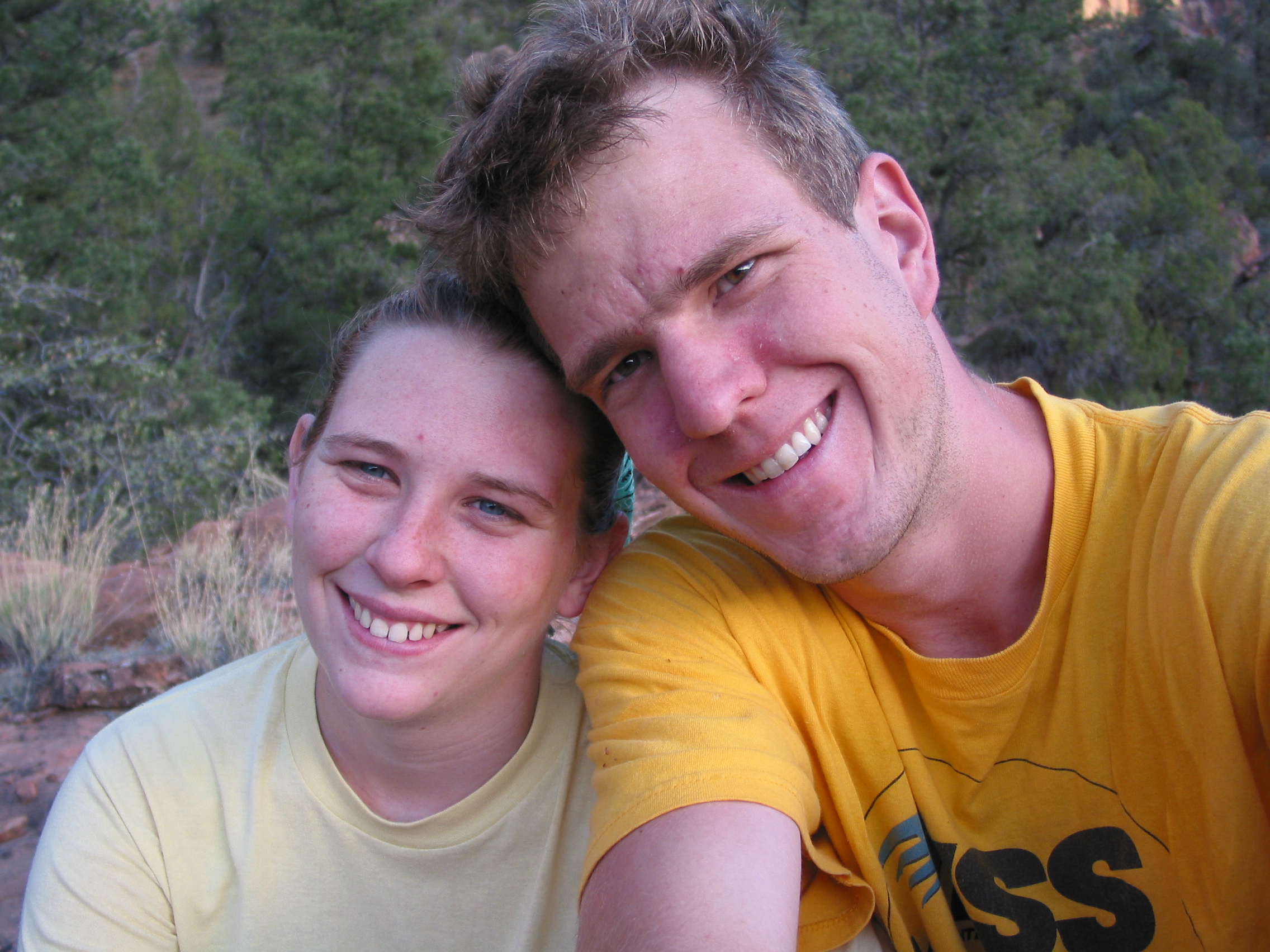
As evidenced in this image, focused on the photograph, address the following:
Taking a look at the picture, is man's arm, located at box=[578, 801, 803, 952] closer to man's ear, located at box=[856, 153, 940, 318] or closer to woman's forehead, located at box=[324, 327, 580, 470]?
woman's forehead, located at box=[324, 327, 580, 470]

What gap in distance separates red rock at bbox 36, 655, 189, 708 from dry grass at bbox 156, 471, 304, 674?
0.35 ft

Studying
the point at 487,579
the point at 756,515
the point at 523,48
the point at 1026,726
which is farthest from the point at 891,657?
the point at 523,48

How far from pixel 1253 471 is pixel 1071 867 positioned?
668mm

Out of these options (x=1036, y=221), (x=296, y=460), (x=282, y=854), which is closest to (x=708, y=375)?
(x=296, y=460)

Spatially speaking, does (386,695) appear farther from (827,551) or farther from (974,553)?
(974,553)

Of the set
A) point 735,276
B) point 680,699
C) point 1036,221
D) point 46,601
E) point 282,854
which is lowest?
point 1036,221

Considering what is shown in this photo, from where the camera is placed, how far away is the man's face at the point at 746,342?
145 centimetres

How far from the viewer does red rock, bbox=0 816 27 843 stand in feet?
9.67

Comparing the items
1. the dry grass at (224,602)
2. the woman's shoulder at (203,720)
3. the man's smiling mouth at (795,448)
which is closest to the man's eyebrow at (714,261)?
the man's smiling mouth at (795,448)

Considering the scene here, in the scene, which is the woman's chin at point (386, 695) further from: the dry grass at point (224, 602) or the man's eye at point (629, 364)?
the dry grass at point (224, 602)

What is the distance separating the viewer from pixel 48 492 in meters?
7.88

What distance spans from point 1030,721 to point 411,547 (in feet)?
3.40

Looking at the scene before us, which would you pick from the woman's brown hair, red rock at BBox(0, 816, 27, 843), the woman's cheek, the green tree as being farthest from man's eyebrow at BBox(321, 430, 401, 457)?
the green tree

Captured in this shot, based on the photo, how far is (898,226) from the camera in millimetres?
1757
